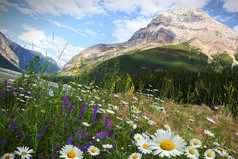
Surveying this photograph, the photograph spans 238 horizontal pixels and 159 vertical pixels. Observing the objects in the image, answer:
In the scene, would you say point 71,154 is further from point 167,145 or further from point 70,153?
point 167,145

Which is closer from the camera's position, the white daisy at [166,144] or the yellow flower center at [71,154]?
the white daisy at [166,144]

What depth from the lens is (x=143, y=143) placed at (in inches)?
45.8

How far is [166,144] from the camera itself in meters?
0.78

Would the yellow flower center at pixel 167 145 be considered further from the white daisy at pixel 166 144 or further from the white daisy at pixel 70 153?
the white daisy at pixel 70 153

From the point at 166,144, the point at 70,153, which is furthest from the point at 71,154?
the point at 166,144

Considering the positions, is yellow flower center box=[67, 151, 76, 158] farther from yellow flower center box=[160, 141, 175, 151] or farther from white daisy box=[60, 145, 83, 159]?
yellow flower center box=[160, 141, 175, 151]

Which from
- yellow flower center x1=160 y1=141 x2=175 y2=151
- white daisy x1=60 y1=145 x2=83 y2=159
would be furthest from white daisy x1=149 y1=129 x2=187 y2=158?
white daisy x1=60 y1=145 x2=83 y2=159

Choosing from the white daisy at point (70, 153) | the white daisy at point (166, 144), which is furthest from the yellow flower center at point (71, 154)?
the white daisy at point (166, 144)

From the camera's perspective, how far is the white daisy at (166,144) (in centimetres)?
75

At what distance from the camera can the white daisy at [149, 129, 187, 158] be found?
0.75 m

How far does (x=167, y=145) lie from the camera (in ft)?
2.53

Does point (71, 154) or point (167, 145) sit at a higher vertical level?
point (167, 145)

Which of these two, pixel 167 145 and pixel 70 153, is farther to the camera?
pixel 70 153

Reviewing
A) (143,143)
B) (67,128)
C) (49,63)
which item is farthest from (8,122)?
(143,143)
